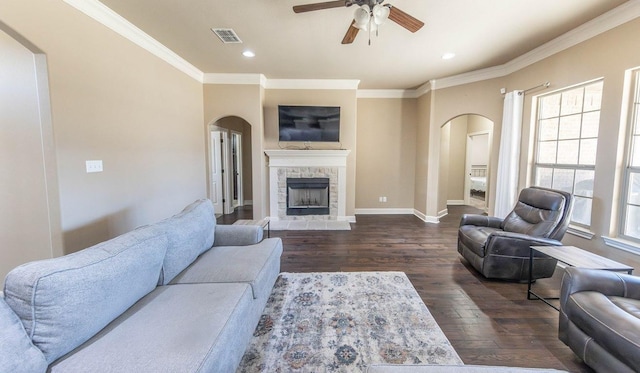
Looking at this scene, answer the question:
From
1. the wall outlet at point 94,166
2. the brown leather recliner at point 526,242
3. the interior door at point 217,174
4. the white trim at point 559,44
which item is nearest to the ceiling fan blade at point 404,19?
the white trim at point 559,44

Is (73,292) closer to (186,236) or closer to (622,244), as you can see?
(186,236)

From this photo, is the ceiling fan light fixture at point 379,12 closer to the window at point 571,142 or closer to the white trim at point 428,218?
the window at point 571,142

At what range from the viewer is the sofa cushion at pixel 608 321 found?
142 centimetres

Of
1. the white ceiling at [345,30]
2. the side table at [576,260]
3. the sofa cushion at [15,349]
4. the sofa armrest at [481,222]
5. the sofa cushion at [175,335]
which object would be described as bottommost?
the sofa cushion at [175,335]

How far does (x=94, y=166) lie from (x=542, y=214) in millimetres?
4927

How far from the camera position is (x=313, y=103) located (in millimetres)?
5523

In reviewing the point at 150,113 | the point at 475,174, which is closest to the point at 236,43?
the point at 150,113

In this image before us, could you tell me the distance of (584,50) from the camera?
3.17 m

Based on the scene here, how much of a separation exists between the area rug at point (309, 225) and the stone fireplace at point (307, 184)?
134mm

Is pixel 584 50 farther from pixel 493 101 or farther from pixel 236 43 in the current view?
pixel 236 43

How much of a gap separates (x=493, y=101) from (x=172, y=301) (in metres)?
5.48

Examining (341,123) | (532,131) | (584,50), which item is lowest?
(532,131)

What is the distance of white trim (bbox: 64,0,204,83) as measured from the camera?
8.75ft

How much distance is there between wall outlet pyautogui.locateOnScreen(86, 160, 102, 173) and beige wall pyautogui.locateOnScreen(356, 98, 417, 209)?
4.84m
